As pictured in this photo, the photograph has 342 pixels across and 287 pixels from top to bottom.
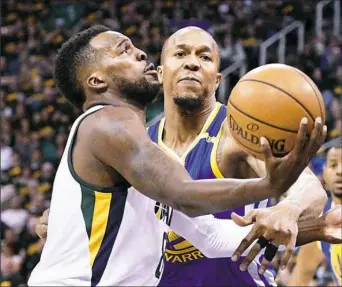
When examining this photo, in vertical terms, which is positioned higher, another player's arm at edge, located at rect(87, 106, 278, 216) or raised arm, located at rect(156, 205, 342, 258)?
another player's arm at edge, located at rect(87, 106, 278, 216)

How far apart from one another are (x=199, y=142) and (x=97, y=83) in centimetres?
135

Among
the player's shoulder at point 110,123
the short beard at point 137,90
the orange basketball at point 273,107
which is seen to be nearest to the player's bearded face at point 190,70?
the short beard at point 137,90

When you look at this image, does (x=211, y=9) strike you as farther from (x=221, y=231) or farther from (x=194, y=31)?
(x=221, y=231)

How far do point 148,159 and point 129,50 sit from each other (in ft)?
2.47

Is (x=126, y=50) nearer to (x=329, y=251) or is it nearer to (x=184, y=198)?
(x=184, y=198)

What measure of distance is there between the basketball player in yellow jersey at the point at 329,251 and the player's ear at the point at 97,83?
329 cm

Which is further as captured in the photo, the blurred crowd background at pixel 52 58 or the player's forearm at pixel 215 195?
the blurred crowd background at pixel 52 58

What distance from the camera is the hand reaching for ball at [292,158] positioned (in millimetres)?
2783

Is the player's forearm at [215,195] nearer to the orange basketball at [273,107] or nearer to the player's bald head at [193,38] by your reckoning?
the orange basketball at [273,107]

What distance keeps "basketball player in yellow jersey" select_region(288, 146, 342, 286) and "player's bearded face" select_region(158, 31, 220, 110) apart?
183 centimetres

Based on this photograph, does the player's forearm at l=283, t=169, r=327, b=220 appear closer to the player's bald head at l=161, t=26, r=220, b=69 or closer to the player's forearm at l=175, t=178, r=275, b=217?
the player's forearm at l=175, t=178, r=275, b=217

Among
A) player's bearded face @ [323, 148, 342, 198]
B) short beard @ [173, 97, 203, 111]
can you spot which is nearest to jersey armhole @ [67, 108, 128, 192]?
short beard @ [173, 97, 203, 111]

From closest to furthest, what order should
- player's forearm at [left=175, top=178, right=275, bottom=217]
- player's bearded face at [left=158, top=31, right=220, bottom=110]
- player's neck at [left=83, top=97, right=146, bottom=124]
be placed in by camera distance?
player's forearm at [left=175, top=178, right=275, bottom=217] < player's neck at [left=83, top=97, right=146, bottom=124] < player's bearded face at [left=158, top=31, right=220, bottom=110]

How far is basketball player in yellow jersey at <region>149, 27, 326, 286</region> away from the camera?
4.38 meters
